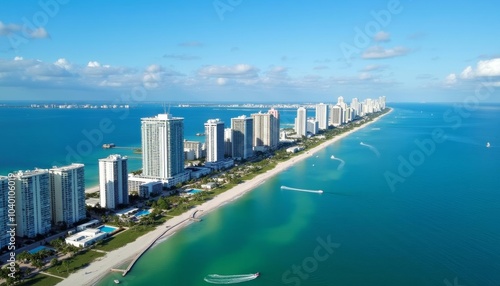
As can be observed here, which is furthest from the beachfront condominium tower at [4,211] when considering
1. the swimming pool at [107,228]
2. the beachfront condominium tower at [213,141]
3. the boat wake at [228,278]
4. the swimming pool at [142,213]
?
the beachfront condominium tower at [213,141]

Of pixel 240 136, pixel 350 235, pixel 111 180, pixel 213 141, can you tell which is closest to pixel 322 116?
pixel 240 136

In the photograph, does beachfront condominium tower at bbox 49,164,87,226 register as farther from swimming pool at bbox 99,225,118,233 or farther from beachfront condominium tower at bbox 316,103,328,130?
beachfront condominium tower at bbox 316,103,328,130

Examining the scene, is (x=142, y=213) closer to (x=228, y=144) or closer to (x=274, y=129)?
(x=228, y=144)

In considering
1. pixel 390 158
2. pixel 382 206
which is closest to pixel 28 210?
pixel 382 206

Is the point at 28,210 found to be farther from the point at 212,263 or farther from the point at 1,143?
the point at 1,143

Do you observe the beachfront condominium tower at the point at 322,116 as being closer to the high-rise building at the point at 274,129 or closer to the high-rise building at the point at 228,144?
the high-rise building at the point at 274,129

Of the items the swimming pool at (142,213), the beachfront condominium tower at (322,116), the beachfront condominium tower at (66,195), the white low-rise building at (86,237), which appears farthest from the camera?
the beachfront condominium tower at (322,116)
